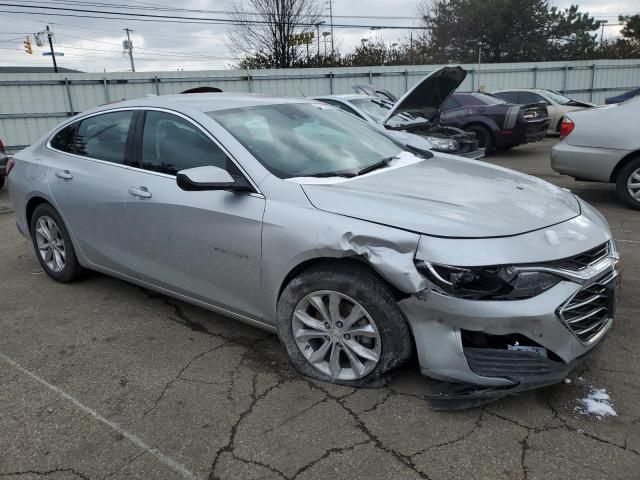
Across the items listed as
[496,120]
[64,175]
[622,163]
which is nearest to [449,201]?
[64,175]

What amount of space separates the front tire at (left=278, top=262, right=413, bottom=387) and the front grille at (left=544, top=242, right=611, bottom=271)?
0.78 meters

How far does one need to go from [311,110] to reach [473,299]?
2.11 m

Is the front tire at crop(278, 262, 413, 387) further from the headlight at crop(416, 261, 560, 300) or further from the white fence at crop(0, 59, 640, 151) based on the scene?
the white fence at crop(0, 59, 640, 151)

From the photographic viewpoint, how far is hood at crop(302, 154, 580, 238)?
8.62ft

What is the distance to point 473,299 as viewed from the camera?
2.48 m

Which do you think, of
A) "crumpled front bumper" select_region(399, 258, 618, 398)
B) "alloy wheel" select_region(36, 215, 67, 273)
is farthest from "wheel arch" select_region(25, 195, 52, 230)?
"crumpled front bumper" select_region(399, 258, 618, 398)

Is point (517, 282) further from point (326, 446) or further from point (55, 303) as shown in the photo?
point (55, 303)

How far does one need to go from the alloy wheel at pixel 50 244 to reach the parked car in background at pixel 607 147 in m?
5.64

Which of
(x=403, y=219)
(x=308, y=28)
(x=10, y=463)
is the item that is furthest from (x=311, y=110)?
(x=308, y=28)

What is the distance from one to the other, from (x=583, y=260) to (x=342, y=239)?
1.19 metres

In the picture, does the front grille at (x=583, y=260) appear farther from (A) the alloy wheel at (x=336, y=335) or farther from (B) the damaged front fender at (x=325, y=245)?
(A) the alloy wheel at (x=336, y=335)

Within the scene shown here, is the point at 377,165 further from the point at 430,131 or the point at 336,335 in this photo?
the point at 430,131

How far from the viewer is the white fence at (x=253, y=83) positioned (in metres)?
14.3

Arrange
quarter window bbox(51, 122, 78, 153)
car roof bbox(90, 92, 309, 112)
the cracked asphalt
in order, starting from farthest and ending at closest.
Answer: quarter window bbox(51, 122, 78, 153), car roof bbox(90, 92, 309, 112), the cracked asphalt
